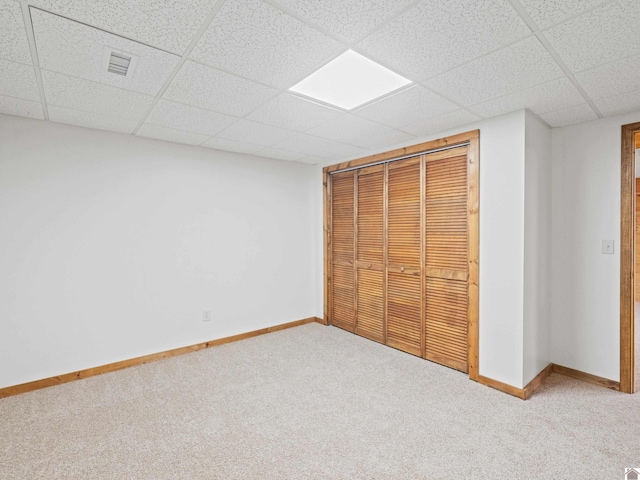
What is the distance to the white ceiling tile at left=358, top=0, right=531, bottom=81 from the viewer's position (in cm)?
134

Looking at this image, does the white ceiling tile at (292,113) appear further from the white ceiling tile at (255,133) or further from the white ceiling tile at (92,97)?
the white ceiling tile at (92,97)

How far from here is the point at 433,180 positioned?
125 inches

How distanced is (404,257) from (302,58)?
2341 millimetres

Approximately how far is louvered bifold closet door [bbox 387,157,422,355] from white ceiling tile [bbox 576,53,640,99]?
1456mm

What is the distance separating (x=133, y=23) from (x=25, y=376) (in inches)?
118

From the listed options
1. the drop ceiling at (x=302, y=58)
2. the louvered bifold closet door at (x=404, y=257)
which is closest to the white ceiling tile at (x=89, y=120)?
the drop ceiling at (x=302, y=58)

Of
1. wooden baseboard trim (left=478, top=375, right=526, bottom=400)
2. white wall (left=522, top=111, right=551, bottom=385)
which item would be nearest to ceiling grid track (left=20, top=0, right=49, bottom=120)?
white wall (left=522, top=111, right=551, bottom=385)

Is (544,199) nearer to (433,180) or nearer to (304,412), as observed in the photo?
(433,180)

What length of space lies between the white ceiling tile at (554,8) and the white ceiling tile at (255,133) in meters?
2.03

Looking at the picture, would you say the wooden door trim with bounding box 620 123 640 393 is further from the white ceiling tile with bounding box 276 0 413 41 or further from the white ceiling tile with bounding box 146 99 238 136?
the white ceiling tile with bounding box 146 99 238 136

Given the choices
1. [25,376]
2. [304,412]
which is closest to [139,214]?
[25,376]

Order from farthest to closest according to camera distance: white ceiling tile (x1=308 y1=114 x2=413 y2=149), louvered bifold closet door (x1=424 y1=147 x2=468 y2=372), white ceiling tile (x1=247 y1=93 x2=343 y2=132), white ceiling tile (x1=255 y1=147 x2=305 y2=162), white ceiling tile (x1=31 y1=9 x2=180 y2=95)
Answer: white ceiling tile (x1=255 y1=147 x2=305 y2=162), louvered bifold closet door (x1=424 y1=147 x2=468 y2=372), white ceiling tile (x1=308 y1=114 x2=413 y2=149), white ceiling tile (x1=247 y1=93 x2=343 y2=132), white ceiling tile (x1=31 y1=9 x2=180 y2=95)

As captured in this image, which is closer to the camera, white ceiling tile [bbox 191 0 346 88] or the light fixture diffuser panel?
white ceiling tile [bbox 191 0 346 88]

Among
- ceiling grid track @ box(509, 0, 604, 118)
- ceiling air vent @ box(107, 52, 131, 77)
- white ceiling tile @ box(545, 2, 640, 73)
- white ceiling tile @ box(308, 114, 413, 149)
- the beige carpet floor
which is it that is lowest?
the beige carpet floor
